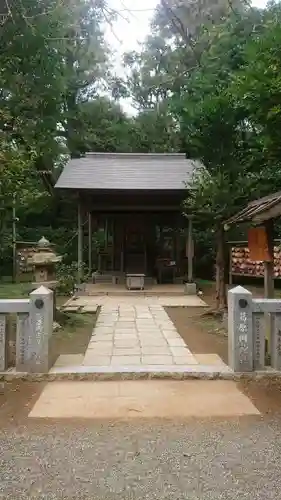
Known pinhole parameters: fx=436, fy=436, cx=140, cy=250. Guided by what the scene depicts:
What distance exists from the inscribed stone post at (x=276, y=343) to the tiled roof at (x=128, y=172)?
7449 millimetres

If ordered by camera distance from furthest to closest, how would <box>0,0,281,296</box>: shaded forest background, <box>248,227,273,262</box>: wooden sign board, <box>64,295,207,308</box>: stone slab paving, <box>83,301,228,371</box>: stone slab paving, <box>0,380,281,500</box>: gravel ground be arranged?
<box>64,295,207,308</box>: stone slab paving
<box>248,227,273,262</box>: wooden sign board
<box>0,0,281,296</box>: shaded forest background
<box>83,301,228,371</box>: stone slab paving
<box>0,380,281,500</box>: gravel ground

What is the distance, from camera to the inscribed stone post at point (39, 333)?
4770mm

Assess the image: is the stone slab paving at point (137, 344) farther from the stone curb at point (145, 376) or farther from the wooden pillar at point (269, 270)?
the wooden pillar at point (269, 270)

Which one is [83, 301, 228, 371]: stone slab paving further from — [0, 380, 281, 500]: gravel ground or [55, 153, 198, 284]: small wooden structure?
[55, 153, 198, 284]: small wooden structure

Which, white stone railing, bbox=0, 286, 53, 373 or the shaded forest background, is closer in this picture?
white stone railing, bbox=0, 286, 53, 373

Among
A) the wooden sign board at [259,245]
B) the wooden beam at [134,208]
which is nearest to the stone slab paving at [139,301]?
the wooden beam at [134,208]

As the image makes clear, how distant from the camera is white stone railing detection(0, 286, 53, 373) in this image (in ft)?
15.7

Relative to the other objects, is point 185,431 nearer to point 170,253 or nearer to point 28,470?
point 28,470

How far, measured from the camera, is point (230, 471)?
2.74m

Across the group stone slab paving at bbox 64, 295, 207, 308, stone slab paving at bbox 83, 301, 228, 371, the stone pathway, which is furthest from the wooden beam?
stone slab paving at bbox 83, 301, 228, 371

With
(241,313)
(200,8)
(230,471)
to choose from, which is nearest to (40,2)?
(200,8)

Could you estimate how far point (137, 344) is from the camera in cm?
632

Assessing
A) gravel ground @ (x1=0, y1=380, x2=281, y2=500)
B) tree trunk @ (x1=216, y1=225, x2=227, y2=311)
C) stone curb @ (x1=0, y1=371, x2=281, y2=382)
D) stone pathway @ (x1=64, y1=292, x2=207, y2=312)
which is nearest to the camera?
gravel ground @ (x1=0, y1=380, x2=281, y2=500)

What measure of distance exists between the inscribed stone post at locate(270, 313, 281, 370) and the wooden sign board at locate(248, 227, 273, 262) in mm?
1630
